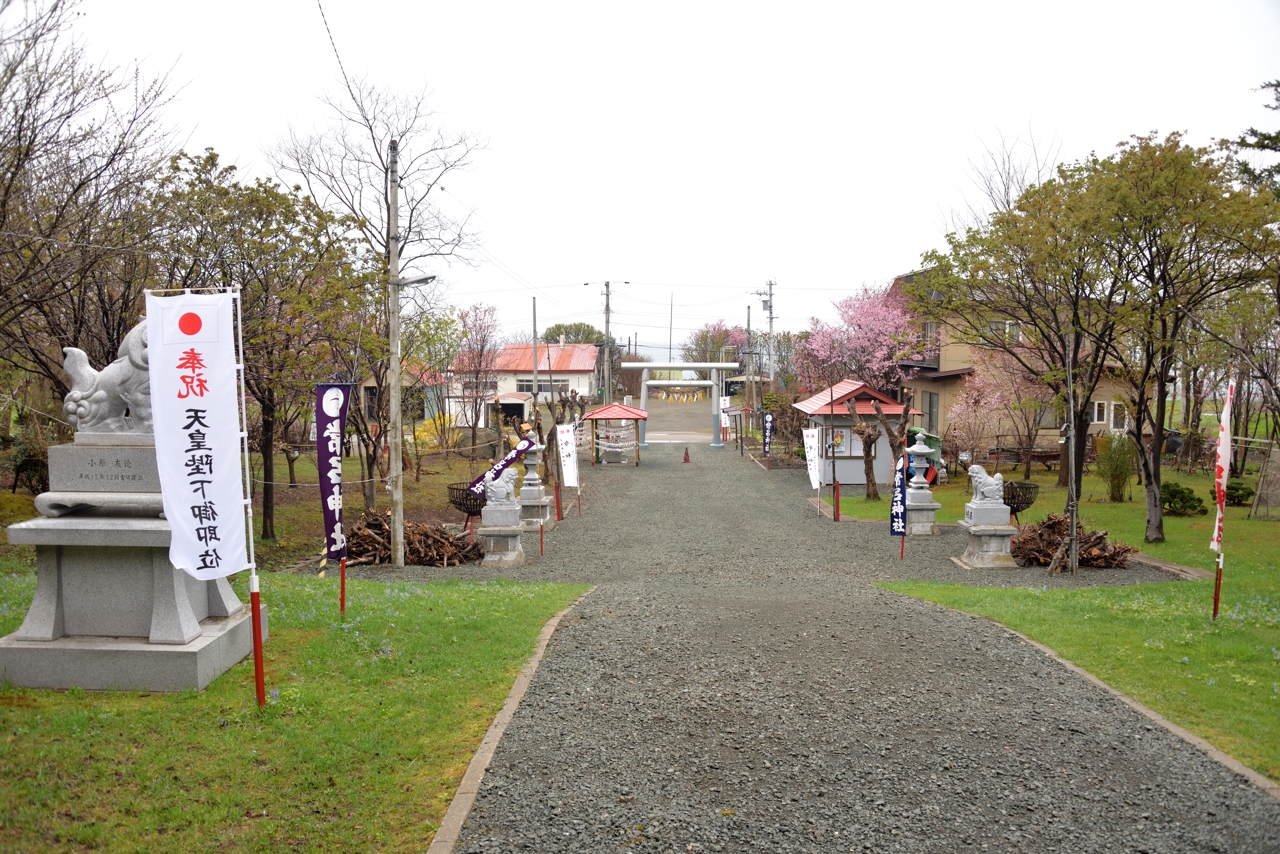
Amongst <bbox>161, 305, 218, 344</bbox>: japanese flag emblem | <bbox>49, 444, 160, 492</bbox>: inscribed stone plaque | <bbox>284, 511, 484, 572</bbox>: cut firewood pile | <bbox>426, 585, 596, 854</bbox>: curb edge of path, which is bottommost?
<bbox>284, 511, 484, 572</bbox>: cut firewood pile

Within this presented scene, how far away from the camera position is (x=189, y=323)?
5.11 m

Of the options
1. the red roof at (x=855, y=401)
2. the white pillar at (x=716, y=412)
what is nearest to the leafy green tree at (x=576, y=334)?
the white pillar at (x=716, y=412)

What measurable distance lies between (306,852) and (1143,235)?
48.5 ft

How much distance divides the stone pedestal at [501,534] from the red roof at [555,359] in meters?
36.7

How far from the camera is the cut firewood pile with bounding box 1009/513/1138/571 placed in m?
12.7

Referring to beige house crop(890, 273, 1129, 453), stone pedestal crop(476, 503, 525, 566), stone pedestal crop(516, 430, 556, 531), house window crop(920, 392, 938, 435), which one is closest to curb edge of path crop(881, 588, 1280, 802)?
stone pedestal crop(476, 503, 525, 566)

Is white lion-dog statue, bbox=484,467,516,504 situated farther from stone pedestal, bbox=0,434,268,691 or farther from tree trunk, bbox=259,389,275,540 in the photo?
stone pedestal, bbox=0,434,268,691

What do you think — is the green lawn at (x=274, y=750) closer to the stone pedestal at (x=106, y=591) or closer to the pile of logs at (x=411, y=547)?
the stone pedestal at (x=106, y=591)

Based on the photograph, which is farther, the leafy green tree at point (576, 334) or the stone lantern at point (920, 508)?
the leafy green tree at point (576, 334)

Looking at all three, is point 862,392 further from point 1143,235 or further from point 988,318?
point 1143,235

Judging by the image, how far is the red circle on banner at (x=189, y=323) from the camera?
5.10 meters

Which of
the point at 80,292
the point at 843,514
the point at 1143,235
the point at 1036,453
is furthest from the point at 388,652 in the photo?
the point at 1036,453

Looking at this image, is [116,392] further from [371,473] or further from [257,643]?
[371,473]

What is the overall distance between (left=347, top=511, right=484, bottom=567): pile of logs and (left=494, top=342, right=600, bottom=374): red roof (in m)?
36.3
